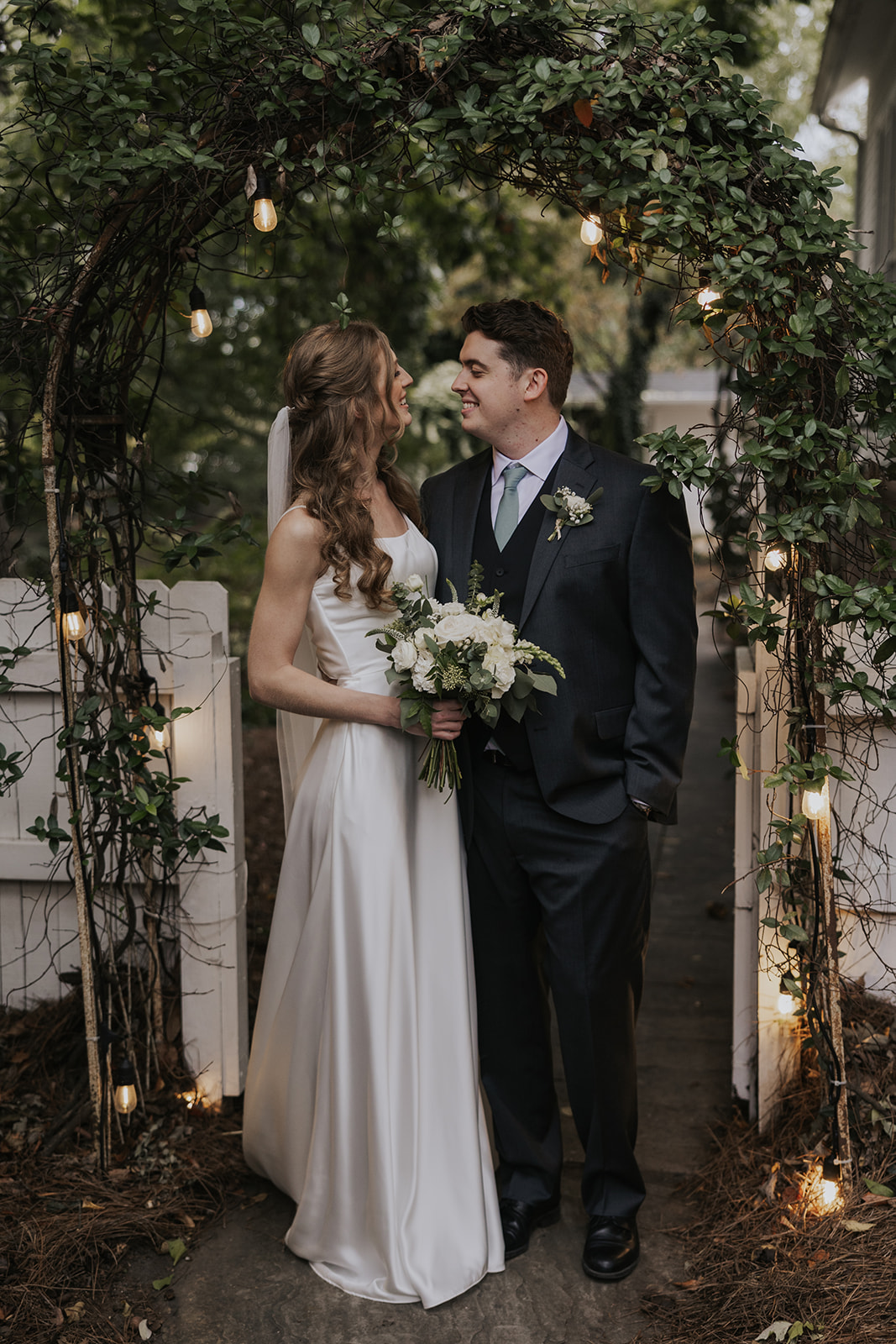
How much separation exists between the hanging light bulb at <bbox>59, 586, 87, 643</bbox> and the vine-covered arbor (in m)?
0.01

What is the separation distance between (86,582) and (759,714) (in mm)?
A: 2124

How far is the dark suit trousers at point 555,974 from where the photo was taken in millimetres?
2918

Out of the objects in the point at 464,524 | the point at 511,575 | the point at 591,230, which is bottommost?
the point at 511,575

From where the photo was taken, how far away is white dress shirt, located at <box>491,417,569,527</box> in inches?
119

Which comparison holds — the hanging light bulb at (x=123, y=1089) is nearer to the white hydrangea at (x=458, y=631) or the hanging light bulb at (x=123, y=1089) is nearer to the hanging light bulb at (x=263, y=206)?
the white hydrangea at (x=458, y=631)

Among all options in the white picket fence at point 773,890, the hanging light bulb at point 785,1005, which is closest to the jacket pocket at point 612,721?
the white picket fence at point 773,890

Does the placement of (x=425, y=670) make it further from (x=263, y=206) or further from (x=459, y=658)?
(x=263, y=206)

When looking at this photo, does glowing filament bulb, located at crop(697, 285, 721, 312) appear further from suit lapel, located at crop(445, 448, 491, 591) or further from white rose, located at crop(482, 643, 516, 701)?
white rose, located at crop(482, 643, 516, 701)

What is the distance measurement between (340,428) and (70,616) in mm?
951

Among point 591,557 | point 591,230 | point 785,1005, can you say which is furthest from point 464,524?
point 785,1005

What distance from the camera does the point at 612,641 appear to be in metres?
2.92

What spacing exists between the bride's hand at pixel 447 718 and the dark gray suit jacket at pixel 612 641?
234 mm

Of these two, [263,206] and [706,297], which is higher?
[263,206]

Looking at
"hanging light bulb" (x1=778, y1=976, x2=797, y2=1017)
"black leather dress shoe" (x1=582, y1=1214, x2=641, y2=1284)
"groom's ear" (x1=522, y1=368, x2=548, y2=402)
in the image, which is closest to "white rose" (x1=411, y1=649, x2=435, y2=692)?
"groom's ear" (x1=522, y1=368, x2=548, y2=402)
